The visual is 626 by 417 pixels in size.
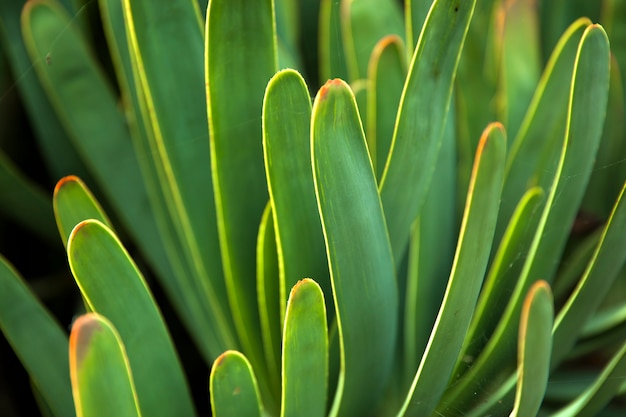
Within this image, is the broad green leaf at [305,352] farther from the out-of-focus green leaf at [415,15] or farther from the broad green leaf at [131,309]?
the out-of-focus green leaf at [415,15]

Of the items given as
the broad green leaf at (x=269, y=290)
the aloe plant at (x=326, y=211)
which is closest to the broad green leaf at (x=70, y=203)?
the aloe plant at (x=326, y=211)

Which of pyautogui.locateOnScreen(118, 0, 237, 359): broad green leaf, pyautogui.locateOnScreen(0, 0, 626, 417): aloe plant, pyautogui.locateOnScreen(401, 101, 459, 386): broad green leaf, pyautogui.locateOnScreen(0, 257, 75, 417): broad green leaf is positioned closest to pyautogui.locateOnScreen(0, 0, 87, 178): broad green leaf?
pyautogui.locateOnScreen(0, 0, 626, 417): aloe plant

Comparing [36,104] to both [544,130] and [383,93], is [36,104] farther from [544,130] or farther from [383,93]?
[544,130]

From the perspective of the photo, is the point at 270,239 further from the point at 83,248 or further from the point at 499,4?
the point at 499,4

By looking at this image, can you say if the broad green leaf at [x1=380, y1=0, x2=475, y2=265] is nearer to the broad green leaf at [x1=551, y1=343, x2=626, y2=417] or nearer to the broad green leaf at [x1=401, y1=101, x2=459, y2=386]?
the broad green leaf at [x1=401, y1=101, x2=459, y2=386]

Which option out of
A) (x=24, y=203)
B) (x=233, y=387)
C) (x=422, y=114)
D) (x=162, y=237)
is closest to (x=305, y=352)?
(x=233, y=387)

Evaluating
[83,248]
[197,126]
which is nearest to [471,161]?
[197,126]
